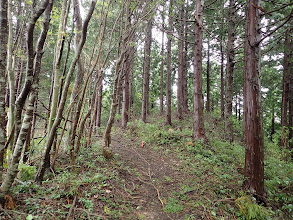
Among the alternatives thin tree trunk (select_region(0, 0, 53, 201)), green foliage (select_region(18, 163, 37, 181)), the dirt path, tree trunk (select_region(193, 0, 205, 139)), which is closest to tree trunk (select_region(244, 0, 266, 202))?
the dirt path

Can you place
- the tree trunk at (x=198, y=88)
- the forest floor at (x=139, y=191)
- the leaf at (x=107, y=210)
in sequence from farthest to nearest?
the tree trunk at (x=198, y=88), the leaf at (x=107, y=210), the forest floor at (x=139, y=191)

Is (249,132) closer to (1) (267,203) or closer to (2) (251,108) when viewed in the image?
(2) (251,108)

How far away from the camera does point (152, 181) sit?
4.58m

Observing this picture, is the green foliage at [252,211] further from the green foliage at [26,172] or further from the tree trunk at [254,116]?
the green foliage at [26,172]

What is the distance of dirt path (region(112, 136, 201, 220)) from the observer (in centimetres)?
337

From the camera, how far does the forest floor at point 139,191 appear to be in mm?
2820

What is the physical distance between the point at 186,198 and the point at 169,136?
177 inches

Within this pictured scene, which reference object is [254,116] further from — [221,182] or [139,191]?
[139,191]

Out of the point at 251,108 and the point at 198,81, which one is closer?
the point at 251,108

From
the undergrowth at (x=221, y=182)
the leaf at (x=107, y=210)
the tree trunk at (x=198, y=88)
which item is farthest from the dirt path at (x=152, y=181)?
the tree trunk at (x=198, y=88)

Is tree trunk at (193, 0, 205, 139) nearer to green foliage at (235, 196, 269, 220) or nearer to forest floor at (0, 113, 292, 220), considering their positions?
forest floor at (0, 113, 292, 220)

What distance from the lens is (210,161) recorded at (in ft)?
19.3

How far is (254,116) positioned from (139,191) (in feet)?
10.8

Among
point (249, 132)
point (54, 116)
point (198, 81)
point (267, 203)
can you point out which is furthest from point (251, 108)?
point (54, 116)
